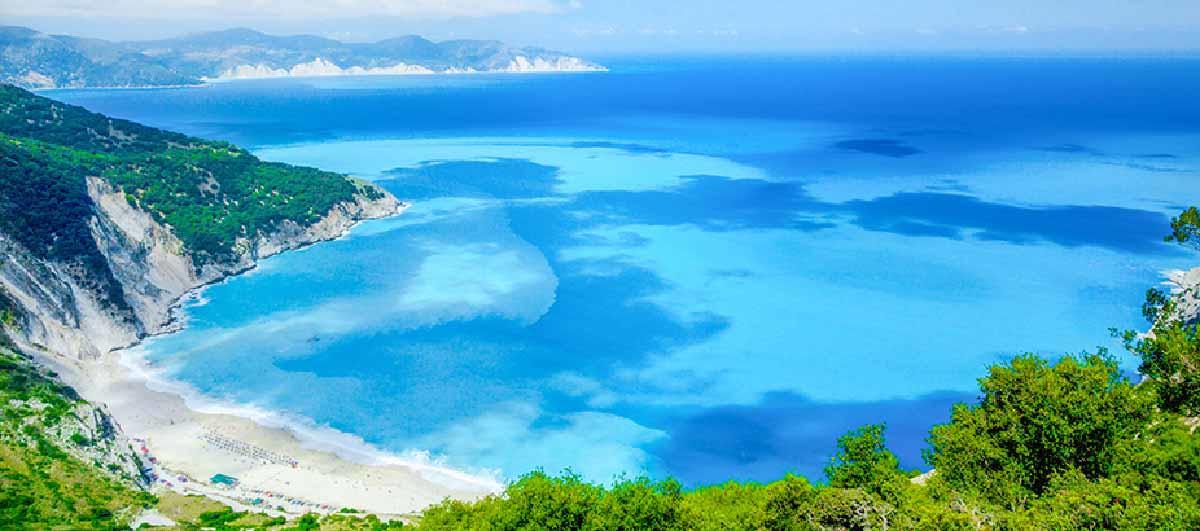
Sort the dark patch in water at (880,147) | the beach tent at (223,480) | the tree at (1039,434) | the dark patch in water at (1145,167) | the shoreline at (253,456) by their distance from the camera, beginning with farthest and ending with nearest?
the dark patch in water at (880,147), the dark patch in water at (1145,167), the beach tent at (223,480), the shoreline at (253,456), the tree at (1039,434)

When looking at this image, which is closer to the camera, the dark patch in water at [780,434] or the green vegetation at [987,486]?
the green vegetation at [987,486]

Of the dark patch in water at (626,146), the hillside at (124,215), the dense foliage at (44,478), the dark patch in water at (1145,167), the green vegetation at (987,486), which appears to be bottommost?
the dense foliage at (44,478)

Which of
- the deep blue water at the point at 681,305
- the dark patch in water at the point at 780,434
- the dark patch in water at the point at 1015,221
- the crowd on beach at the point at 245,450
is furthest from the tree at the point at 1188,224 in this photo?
the dark patch in water at the point at 1015,221

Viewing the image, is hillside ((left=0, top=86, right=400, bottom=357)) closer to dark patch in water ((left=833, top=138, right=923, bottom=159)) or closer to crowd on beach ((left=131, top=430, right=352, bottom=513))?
crowd on beach ((left=131, top=430, right=352, bottom=513))

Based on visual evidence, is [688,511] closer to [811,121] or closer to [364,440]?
[364,440]

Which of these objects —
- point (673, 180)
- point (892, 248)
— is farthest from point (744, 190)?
point (892, 248)

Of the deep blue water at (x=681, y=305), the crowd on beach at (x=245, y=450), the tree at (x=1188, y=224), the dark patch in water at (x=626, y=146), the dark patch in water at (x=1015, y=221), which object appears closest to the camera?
the tree at (x=1188, y=224)

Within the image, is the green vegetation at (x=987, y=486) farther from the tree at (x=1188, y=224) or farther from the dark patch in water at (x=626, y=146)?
the dark patch in water at (x=626, y=146)
